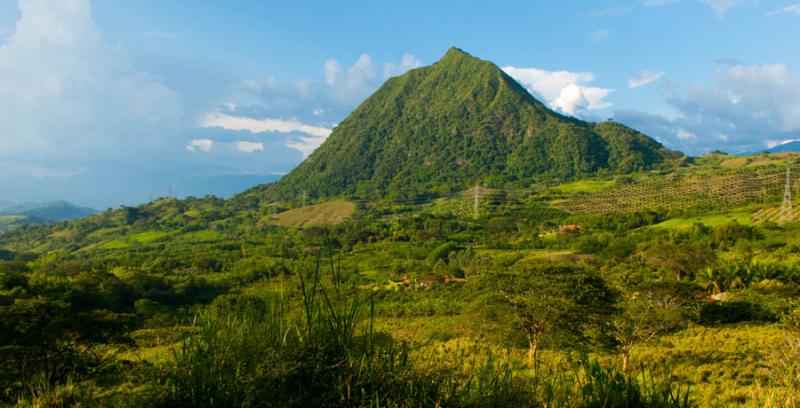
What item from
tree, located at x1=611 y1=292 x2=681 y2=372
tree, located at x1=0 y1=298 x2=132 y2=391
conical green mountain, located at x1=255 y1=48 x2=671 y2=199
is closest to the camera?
tree, located at x1=0 y1=298 x2=132 y2=391

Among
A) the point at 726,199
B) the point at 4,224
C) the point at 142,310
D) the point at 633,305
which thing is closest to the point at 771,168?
the point at 726,199

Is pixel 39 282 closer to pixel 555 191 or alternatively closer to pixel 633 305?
pixel 633 305

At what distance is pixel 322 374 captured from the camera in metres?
2.30

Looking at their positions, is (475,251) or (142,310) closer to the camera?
(142,310)

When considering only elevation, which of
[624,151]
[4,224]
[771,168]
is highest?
[624,151]

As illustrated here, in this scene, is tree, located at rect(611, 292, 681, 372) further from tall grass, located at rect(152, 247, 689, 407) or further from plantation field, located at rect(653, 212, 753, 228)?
plantation field, located at rect(653, 212, 753, 228)

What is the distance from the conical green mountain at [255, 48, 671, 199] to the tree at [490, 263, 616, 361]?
398 ft

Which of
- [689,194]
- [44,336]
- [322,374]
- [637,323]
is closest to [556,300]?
[637,323]

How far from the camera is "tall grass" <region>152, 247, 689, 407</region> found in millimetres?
2158

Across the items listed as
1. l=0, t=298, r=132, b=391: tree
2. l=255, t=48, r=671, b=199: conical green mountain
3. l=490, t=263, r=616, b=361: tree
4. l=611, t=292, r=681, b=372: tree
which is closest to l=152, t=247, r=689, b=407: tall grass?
l=0, t=298, r=132, b=391: tree

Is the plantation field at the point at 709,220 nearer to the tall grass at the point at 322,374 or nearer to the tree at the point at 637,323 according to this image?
the tree at the point at 637,323

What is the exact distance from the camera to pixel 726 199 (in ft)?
263

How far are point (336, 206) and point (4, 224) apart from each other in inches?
7043

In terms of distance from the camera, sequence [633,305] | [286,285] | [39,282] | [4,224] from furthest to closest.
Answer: [4,224] → [39,282] → [633,305] → [286,285]
